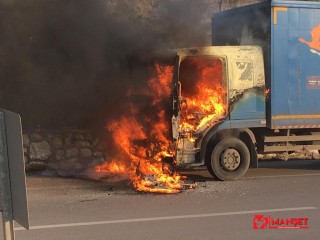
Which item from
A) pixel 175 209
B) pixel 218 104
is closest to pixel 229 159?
pixel 218 104

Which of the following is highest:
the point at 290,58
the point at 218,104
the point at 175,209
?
the point at 290,58

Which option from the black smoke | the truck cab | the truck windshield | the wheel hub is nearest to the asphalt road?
the wheel hub

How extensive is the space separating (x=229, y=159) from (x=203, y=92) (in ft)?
4.49

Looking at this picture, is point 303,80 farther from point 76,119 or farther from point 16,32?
point 16,32

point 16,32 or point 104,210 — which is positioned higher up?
point 16,32

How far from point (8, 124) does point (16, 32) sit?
365 inches

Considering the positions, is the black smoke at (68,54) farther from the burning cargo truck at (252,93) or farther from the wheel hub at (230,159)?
the wheel hub at (230,159)

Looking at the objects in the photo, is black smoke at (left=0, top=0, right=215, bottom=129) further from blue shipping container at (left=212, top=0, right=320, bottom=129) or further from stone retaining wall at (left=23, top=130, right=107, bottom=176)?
blue shipping container at (left=212, top=0, right=320, bottom=129)

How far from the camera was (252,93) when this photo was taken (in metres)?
8.40

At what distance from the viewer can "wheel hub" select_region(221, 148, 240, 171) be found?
27.5 ft

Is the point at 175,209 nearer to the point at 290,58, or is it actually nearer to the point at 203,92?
the point at 203,92

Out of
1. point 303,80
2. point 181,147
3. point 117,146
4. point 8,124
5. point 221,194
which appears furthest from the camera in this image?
point 117,146

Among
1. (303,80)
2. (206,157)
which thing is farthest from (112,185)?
(303,80)

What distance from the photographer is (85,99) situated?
10898mm
